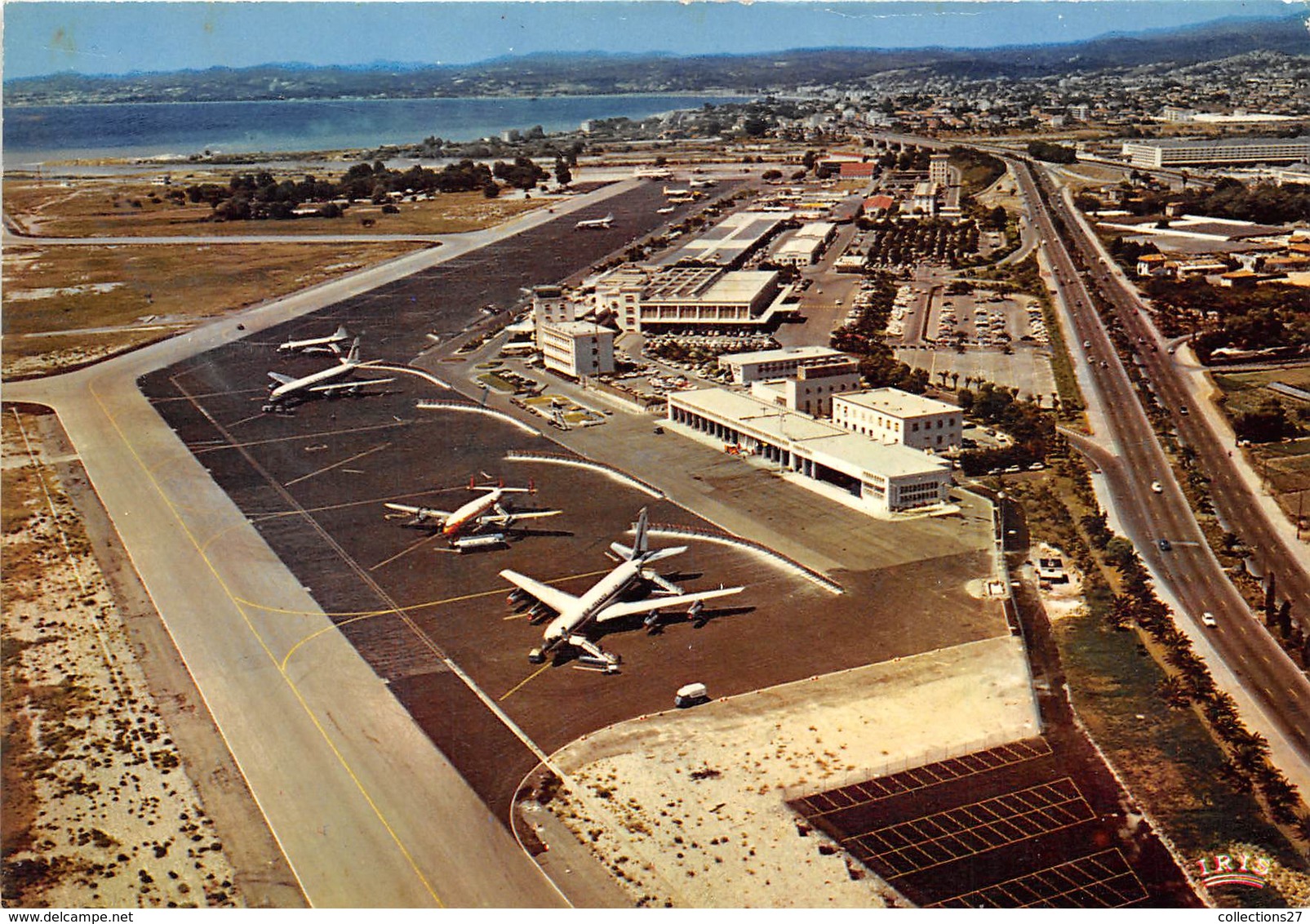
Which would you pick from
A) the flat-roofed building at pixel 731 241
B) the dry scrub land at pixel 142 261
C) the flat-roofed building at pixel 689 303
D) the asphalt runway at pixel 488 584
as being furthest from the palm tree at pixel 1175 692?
the flat-roofed building at pixel 731 241

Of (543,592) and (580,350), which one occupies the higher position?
(580,350)

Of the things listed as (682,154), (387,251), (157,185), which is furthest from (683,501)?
(682,154)

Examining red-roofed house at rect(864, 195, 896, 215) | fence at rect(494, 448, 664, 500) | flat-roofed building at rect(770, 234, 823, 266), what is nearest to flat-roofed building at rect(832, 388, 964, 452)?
fence at rect(494, 448, 664, 500)

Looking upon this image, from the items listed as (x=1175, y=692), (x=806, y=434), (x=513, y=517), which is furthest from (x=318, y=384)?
(x=1175, y=692)

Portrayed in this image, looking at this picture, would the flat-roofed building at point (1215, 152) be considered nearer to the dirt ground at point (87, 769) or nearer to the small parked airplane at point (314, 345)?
the small parked airplane at point (314, 345)

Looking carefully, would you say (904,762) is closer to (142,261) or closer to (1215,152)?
(142,261)
